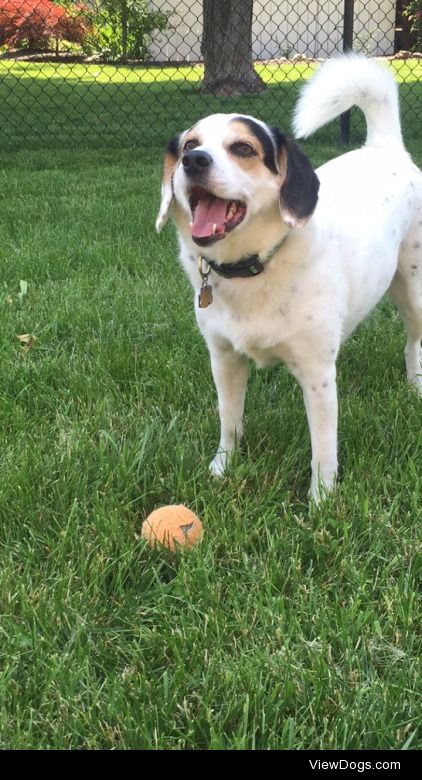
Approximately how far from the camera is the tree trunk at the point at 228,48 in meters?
10.8

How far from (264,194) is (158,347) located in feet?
3.93

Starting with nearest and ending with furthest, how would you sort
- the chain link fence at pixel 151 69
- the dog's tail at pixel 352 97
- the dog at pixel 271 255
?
the dog at pixel 271 255 → the dog's tail at pixel 352 97 → the chain link fence at pixel 151 69

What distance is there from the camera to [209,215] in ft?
6.63

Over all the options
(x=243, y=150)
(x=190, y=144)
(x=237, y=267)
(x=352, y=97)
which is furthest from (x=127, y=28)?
(x=237, y=267)

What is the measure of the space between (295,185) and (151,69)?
578 inches

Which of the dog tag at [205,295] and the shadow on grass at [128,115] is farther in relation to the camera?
the shadow on grass at [128,115]

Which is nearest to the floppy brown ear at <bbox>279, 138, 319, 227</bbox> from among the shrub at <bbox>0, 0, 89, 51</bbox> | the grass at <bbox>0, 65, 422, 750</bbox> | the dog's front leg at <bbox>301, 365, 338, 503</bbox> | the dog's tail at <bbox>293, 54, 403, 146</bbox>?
the dog's front leg at <bbox>301, 365, 338, 503</bbox>

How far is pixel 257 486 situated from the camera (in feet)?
7.34

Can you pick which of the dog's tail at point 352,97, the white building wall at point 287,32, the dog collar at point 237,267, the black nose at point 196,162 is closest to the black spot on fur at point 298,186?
the dog collar at point 237,267

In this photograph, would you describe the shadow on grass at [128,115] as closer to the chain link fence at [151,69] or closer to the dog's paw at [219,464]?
the chain link fence at [151,69]

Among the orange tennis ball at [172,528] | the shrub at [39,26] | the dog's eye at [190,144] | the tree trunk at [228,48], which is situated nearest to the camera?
the orange tennis ball at [172,528]

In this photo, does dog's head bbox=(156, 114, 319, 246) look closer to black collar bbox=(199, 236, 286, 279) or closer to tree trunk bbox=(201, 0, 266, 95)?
black collar bbox=(199, 236, 286, 279)

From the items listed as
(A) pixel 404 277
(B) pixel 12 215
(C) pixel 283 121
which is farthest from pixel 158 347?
(C) pixel 283 121
